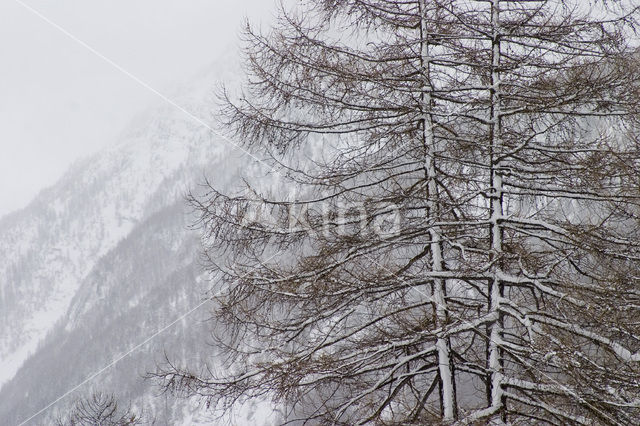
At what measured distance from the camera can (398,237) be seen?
432 cm

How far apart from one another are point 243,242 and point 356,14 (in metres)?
2.38

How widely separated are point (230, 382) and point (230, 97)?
2499 millimetres

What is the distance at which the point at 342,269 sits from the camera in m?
4.24

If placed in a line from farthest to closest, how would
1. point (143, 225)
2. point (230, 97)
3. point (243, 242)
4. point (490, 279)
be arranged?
point (143, 225)
point (230, 97)
point (243, 242)
point (490, 279)

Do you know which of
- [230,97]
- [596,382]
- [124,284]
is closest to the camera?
[596,382]

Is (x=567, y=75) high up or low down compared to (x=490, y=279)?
up

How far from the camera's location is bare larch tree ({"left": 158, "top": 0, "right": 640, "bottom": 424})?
3.80 metres

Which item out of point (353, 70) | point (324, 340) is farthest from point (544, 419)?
point (353, 70)

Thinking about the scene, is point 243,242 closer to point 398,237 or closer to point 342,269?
point 342,269

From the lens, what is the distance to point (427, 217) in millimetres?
4281

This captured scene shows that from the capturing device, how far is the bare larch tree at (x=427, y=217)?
3799 millimetres

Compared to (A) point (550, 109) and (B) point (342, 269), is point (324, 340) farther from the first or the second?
(A) point (550, 109)

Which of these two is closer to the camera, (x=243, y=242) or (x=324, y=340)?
(x=324, y=340)

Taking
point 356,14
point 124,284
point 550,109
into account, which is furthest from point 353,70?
point 124,284
